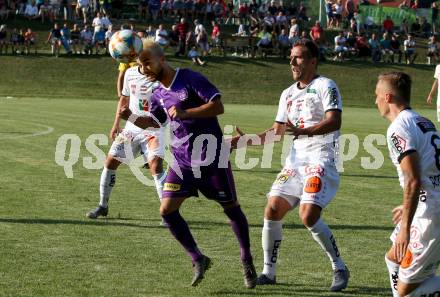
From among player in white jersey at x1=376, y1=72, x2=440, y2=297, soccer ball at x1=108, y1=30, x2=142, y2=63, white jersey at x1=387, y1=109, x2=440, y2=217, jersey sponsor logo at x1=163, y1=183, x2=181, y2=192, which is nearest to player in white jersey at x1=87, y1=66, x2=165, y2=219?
soccer ball at x1=108, y1=30, x2=142, y2=63

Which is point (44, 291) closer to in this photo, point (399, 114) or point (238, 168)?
point (399, 114)

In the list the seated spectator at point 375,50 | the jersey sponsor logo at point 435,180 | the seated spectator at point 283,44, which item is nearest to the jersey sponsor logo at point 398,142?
the jersey sponsor logo at point 435,180

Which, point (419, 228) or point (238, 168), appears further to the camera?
point (238, 168)

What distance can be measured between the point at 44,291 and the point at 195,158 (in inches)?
69.9

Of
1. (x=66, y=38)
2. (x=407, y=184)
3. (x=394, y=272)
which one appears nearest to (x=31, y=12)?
(x=66, y=38)

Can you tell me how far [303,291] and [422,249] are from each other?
221cm

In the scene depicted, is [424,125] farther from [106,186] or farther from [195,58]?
[195,58]

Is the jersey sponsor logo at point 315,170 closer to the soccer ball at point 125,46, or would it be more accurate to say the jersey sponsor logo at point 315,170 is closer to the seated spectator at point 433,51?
the soccer ball at point 125,46

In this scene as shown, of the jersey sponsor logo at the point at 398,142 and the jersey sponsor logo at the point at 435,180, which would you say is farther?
the jersey sponsor logo at the point at 435,180

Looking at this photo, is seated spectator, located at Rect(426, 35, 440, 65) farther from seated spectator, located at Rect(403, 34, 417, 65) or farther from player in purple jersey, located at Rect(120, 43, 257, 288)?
player in purple jersey, located at Rect(120, 43, 257, 288)

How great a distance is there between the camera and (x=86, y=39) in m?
45.8

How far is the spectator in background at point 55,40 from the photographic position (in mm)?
44688

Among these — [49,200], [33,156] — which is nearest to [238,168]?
[33,156]

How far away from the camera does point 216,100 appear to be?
817cm
